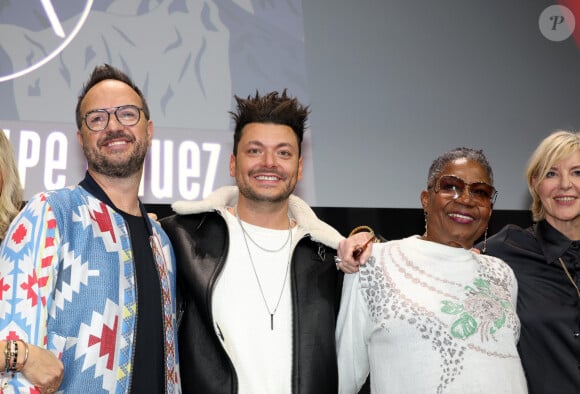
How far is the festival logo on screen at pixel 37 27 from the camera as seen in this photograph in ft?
12.6

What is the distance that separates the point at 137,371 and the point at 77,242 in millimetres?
424

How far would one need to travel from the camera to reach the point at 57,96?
3855 millimetres

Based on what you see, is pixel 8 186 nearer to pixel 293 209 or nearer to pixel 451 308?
pixel 293 209

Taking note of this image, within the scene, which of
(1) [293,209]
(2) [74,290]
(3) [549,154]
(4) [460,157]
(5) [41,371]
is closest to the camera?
(5) [41,371]

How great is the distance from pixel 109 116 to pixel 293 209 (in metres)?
0.80

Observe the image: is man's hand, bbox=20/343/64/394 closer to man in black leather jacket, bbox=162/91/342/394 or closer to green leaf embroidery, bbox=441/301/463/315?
man in black leather jacket, bbox=162/91/342/394

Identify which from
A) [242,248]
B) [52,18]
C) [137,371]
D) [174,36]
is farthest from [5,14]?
[137,371]

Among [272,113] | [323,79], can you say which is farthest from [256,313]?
[323,79]

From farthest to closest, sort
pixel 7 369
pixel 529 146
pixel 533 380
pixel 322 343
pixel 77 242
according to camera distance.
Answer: pixel 529 146 → pixel 533 380 → pixel 322 343 → pixel 77 242 → pixel 7 369

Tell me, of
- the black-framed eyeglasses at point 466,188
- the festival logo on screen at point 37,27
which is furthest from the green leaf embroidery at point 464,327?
the festival logo on screen at point 37,27

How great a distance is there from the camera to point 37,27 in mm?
3871

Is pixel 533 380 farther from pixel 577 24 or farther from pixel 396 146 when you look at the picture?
pixel 577 24

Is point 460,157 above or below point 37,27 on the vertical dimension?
below

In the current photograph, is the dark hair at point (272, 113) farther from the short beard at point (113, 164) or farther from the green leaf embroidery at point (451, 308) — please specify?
the green leaf embroidery at point (451, 308)
